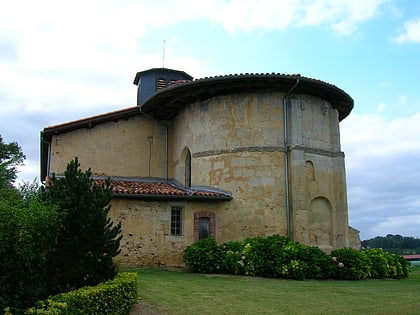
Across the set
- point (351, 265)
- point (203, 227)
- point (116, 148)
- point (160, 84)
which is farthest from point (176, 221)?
point (160, 84)

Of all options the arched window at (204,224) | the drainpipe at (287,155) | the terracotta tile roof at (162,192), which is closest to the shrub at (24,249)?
the terracotta tile roof at (162,192)

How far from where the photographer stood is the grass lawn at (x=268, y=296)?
10.4 m

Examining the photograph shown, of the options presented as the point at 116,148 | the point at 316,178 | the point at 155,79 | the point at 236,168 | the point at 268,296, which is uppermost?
the point at 155,79

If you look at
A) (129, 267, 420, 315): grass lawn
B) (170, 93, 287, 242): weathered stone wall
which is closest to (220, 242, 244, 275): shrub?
(129, 267, 420, 315): grass lawn

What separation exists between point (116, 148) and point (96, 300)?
14.6m

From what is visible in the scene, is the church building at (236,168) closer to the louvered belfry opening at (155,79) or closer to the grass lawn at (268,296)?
the grass lawn at (268,296)

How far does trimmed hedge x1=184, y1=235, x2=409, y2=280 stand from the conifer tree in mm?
7443

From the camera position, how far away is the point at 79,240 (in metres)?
9.75

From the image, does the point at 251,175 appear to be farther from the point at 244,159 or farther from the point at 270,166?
the point at 270,166

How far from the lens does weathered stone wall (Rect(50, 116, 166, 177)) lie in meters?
22.0

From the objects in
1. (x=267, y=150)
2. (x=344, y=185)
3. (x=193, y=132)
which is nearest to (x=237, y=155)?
(x=267, y=150)

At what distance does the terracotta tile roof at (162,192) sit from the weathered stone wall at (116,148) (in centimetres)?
155

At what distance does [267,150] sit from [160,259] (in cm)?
633

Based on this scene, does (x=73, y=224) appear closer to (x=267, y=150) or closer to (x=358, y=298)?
(x=358, y=298)
